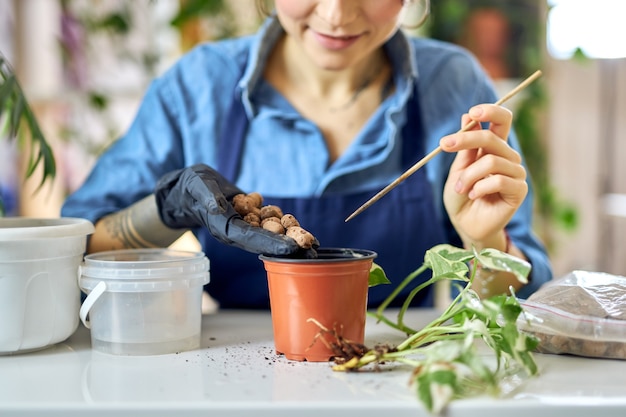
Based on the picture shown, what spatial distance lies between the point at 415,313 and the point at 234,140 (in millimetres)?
481

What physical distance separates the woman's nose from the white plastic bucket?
0.45 m

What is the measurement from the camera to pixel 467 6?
2617mm

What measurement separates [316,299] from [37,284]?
34 cm

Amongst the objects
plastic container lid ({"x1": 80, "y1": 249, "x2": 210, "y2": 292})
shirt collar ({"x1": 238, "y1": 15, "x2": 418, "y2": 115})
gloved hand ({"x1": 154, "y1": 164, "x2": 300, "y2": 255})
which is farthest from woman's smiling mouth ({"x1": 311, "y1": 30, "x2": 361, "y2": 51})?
plastic container lid ({"x1": 80, "y1": 249, "x2": 210, "y2": 292})

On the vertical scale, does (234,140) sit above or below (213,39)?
below

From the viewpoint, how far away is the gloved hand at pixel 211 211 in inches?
30.4

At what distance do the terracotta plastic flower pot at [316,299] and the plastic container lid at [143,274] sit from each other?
112 mm

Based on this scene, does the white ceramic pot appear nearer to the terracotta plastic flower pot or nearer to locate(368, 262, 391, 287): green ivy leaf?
the terracotta plastic flower pot

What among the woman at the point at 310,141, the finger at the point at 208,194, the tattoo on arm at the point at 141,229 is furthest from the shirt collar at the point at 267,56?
the finger at the point at 208,194

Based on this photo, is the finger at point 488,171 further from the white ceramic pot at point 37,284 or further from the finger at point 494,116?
the white ceramic pot at point 37,284

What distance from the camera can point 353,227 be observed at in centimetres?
125

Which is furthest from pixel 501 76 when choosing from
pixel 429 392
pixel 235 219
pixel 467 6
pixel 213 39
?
pixel 429 392

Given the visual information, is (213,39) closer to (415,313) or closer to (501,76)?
(501,76)

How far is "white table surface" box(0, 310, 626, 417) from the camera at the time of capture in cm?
61
